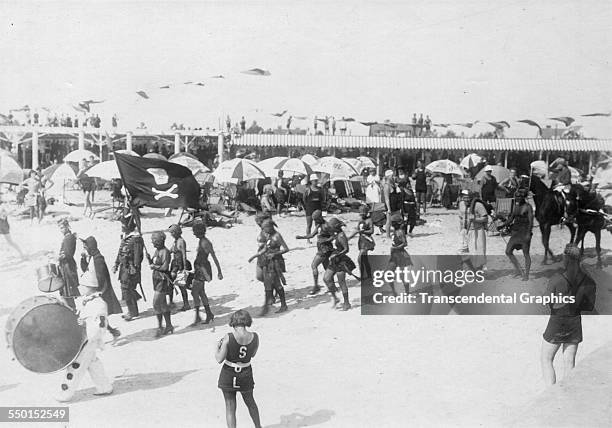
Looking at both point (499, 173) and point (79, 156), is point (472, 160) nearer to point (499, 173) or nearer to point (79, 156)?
point (499, 173)

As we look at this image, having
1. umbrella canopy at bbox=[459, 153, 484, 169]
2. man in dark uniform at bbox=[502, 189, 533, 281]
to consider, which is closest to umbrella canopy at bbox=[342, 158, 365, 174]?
umbrella canopy at bbox=[459, 153, 484, 169]

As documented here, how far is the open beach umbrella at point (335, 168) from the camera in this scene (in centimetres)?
1639

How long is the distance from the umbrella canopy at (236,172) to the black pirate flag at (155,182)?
4.92m

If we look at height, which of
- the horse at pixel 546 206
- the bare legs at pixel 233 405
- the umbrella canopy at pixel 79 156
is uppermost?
the umbrella canopy at pixel 79 156

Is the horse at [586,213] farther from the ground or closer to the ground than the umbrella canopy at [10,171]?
closer to the ground

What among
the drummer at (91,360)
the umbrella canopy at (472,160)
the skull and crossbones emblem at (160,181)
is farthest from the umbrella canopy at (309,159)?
the drummer at (91,360)

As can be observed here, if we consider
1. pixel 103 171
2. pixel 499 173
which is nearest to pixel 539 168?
pixel 499 173

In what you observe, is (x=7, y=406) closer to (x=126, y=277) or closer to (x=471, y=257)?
(x=126, y=277)

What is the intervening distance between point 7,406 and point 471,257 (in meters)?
5.95

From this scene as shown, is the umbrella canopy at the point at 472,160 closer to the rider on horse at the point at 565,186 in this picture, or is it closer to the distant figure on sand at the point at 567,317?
the rider on horse at the point at 565,186

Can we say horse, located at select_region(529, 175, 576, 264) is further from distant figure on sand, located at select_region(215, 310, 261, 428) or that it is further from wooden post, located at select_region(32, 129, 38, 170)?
wooden post, located at select_region(32, 129, 38, 170)

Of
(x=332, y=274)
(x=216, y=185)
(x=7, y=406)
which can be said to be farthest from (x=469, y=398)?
(x=216, y=185)

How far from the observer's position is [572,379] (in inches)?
251

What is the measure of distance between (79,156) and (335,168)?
637 centimetres
